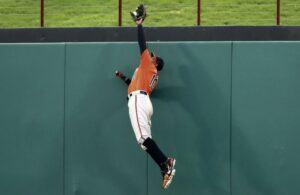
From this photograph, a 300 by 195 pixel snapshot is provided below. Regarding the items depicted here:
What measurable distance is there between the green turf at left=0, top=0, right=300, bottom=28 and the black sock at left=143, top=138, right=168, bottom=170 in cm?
594

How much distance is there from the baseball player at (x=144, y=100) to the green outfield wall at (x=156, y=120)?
0.37m

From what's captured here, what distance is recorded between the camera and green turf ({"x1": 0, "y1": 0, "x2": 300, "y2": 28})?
43.2 feet

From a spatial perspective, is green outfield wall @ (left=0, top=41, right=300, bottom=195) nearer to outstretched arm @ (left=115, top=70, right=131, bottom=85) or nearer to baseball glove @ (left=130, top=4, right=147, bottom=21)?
outstretched arm @ (left=115, top=70, right=131, bottom=85)

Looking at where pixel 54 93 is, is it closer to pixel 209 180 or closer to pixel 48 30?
pixel 48 30

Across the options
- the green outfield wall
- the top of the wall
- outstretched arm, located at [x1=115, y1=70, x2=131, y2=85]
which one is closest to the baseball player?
outstretched arm, located at [x1=115, y1=70, x2=131, y2=85]

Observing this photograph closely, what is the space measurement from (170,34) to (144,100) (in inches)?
58.4

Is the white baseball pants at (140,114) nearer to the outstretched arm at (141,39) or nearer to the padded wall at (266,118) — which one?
the outstretched arm at (141,39)

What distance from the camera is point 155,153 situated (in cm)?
732

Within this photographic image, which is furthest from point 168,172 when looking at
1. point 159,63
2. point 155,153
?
point 159,63

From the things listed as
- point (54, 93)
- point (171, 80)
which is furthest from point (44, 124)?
point (171, 80)

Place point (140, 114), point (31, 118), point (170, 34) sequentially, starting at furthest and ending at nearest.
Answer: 1. point (170, 34)
2. point (31, 118)
3. point (140, 114)

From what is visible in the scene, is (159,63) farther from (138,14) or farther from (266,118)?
(266,118)

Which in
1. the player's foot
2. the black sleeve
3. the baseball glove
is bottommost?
the player's foot

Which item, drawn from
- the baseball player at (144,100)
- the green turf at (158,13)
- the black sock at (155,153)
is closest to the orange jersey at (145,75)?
the baseball player at (144,100)
